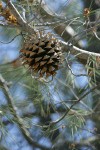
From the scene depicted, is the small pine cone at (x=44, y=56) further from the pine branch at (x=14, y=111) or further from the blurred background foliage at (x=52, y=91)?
the pine branch at (x=14, y=111)

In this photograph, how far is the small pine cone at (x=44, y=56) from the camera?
112 centimetres

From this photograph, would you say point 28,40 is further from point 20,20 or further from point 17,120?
point 17,120

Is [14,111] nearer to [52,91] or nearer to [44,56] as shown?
[52,91]

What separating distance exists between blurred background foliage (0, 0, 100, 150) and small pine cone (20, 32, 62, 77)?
0.14 meters

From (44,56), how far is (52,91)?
0.47m

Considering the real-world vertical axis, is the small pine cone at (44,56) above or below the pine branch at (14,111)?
above

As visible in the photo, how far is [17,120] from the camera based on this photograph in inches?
57.6

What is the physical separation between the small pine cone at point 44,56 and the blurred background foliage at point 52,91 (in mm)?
137

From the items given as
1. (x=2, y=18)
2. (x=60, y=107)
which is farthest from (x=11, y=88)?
(x=2, y=18)

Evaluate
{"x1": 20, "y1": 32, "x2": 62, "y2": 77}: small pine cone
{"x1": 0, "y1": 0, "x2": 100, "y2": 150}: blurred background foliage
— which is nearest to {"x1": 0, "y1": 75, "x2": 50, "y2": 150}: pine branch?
{"x1": 0, "y1": 0, "x2": 100, "y2": 150}: blurred background foliage

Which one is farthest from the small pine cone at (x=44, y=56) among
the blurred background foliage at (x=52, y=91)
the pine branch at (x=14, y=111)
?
the pine branch at (x=14, y=111)

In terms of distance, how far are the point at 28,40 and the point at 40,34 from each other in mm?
35

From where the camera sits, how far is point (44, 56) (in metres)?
1.14

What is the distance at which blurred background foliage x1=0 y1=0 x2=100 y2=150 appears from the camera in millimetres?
1448
